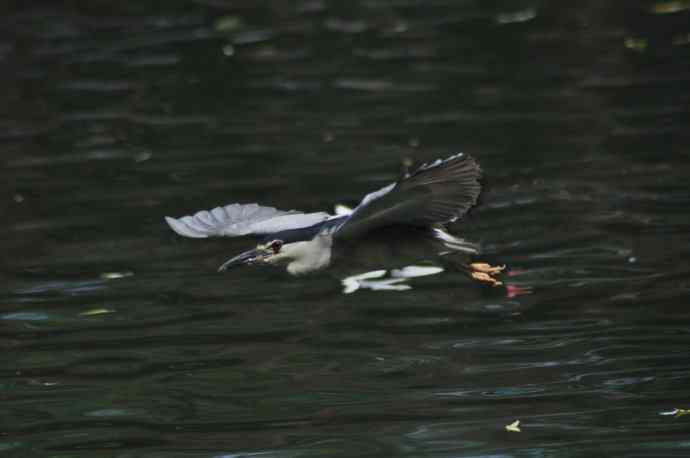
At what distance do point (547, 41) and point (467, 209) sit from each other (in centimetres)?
1015

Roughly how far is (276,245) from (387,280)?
2.31 m

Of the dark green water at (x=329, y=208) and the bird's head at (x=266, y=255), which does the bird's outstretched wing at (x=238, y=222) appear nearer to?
the bird's head at (x=266, y=255)

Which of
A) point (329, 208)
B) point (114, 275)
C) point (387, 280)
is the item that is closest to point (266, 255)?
point (387, 280)

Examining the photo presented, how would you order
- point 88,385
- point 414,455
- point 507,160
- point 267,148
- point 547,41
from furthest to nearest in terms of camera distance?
point 547,41 → point 267,148 → point 507,160 → point 88,385 → point 414,455

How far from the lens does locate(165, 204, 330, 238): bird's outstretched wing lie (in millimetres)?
8516

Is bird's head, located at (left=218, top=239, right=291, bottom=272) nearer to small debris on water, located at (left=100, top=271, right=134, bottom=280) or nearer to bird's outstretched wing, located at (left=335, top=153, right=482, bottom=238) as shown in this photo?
bird's outstretched wing, located at (left=335, top=153, right=482, bottom=238)

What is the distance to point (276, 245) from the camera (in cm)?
829

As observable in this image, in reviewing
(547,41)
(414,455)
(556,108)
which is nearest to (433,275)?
(414,455)

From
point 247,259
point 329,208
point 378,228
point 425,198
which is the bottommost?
point 329,208

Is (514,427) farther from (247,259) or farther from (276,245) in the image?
Answer: (247,259)

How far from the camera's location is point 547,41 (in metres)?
17.6

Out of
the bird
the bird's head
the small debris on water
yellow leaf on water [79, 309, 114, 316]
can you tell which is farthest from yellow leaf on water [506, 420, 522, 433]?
the small debris on water

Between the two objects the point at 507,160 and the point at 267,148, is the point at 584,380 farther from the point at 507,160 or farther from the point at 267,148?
the point at 267,148

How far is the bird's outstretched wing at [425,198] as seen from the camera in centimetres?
742
